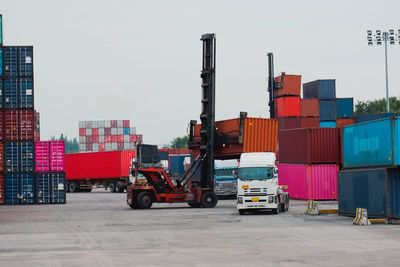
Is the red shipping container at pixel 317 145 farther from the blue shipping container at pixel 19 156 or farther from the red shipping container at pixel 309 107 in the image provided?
the red shipping container at pixel 309 107

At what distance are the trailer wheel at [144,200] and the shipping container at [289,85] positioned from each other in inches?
1431

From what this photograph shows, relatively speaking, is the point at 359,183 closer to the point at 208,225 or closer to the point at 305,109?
the point at 208,225

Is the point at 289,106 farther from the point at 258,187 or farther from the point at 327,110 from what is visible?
the point at 258,187

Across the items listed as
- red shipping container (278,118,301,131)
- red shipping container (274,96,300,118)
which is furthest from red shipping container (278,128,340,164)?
red shipping container (274,96,300,118)

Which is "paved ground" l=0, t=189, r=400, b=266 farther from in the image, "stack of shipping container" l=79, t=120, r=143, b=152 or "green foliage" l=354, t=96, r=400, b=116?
"green foliage" l=354, t=96, r=400, b=116

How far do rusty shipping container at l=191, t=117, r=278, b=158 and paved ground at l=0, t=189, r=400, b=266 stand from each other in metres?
7.78

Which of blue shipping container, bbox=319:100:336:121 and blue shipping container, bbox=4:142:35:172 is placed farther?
blue shipping container, bbox=319:100:336:121

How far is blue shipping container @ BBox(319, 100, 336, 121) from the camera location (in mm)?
72562

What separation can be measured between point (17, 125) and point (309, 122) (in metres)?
35.5

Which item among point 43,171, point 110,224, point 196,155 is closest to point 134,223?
point 110,224

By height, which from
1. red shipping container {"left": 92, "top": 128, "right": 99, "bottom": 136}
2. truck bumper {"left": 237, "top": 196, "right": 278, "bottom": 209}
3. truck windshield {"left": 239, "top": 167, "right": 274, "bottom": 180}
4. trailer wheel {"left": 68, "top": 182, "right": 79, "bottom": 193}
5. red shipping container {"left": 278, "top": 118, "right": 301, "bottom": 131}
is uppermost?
red shipping container {"left": 92, "top": 128, "right": 99, "bottom": 136}

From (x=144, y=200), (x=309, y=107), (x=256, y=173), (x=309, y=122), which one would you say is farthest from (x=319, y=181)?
(x=309, y=107)

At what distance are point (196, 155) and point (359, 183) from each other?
51.0 ft

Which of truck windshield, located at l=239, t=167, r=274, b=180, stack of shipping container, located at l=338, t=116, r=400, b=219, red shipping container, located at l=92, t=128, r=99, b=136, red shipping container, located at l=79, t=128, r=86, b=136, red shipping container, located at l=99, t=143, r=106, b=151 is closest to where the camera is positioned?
stack of shipping container, located at l=338, t=116, r=400, b=219
